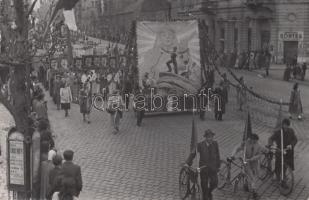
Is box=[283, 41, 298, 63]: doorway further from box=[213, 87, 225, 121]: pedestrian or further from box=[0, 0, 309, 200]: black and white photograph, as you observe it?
box=[213, 87, 225, 121]: pedestrian

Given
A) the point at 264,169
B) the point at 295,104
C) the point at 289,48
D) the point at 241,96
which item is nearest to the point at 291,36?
the point at 289,48

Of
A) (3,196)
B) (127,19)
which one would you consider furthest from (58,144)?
(127,19)

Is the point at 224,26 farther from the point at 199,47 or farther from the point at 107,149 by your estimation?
the point at 107,149

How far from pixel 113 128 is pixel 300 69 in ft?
59.9

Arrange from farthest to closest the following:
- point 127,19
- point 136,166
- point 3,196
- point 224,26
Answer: point 127,19 < point 224,26 < point 136,166 < point 3,196

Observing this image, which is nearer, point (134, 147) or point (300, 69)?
point (134, 147)

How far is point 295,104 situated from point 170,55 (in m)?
5.12

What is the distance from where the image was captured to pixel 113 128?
63.1 ft

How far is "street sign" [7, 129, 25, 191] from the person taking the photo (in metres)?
9.40

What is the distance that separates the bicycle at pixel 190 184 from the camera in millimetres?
10453

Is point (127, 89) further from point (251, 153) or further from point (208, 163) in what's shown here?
point (208, 163)

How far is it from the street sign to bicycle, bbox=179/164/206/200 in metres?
3.01

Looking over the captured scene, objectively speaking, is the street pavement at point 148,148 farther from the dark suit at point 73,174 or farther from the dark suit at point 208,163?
the dark suit at point 73,174

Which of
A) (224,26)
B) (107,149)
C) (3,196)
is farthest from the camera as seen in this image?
(224,26)
